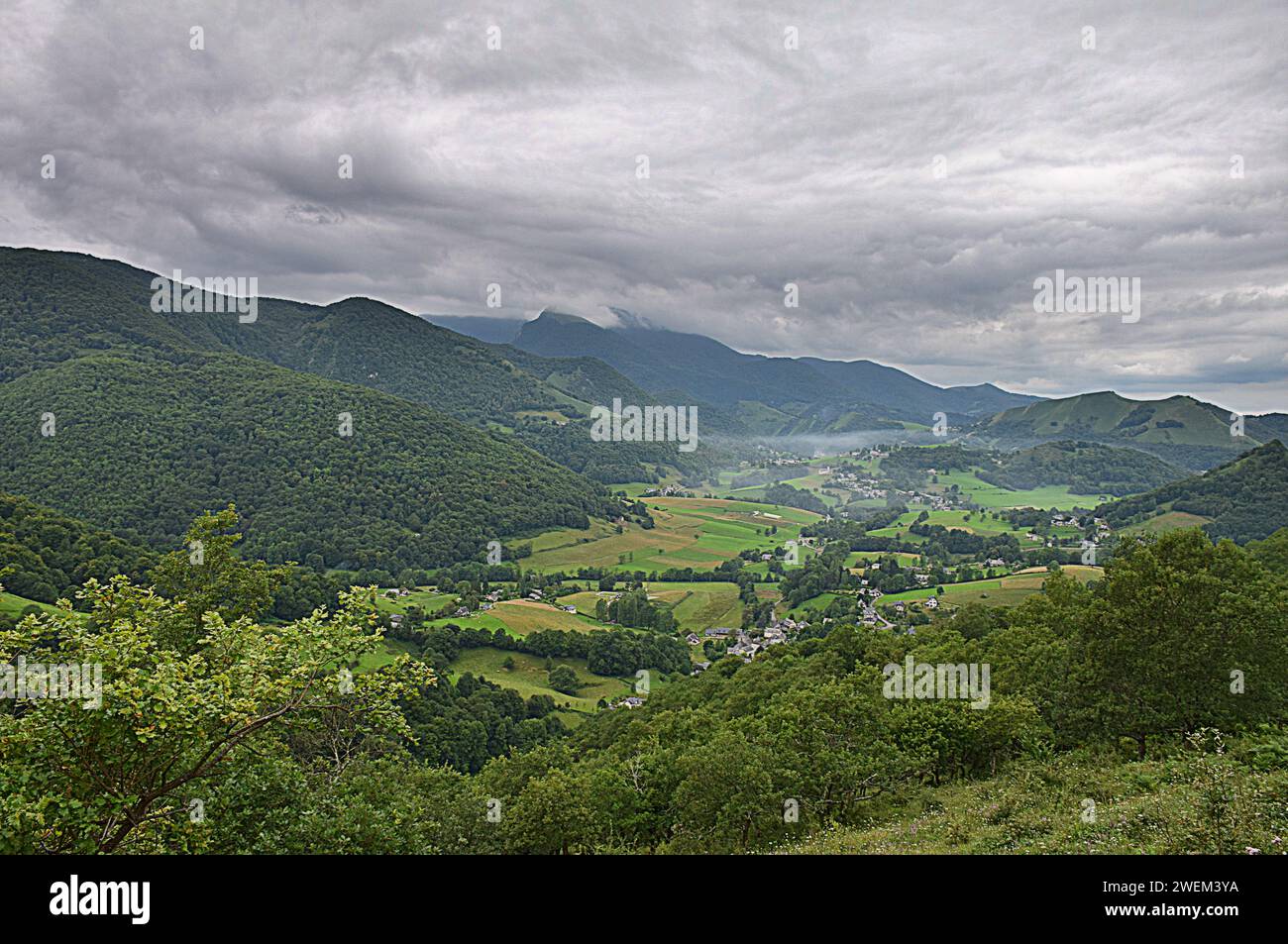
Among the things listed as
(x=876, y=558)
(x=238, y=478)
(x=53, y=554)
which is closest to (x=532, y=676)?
(x=53, y=554)

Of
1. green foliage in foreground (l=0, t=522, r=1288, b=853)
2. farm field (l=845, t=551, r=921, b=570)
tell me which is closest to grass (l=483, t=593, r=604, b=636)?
green foliage in foreground (l=0, t=522, r=1288, b=853)

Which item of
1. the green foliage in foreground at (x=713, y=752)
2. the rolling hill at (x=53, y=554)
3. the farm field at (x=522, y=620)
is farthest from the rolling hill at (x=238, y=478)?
the green foliage in foreground at (x=713, y=752)

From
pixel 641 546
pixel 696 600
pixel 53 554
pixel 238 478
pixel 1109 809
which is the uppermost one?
pixel 238 478

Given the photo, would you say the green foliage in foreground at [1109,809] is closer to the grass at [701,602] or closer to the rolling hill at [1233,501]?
the grass at [701,602]

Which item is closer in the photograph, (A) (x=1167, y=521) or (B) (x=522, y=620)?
(B) (x=522, y=620)

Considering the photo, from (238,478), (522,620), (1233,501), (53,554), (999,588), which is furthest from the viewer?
(238,478)

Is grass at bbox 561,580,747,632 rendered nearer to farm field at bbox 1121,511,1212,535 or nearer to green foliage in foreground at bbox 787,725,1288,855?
green foliage in foreground at bbox 787,725,1288,855

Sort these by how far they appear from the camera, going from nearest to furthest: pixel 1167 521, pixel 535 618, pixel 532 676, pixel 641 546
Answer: pixel 532 676
pixel 535 618
pixel 1167 521
pixel 641 546

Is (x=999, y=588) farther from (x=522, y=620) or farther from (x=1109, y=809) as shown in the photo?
(x=1109, y=809)

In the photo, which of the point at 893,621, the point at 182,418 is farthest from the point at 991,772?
the point at 182,418
